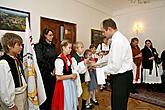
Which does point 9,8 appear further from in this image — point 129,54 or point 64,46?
point 129,54

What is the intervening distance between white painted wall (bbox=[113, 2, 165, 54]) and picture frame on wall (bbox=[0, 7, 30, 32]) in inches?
157

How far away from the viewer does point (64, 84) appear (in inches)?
91.7

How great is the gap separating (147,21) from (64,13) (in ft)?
9.67

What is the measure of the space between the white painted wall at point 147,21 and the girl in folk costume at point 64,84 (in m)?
4.40

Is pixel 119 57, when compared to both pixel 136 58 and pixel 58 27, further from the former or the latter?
pixel 58 27

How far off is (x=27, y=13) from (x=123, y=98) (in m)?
2.88

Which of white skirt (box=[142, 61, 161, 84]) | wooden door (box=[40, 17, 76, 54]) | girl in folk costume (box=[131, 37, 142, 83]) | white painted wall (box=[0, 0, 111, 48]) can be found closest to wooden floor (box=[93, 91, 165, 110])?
girl in folk costume (box=[131, 37, 142, 83])

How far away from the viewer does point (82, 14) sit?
5.62 meters

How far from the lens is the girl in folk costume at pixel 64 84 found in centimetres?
229

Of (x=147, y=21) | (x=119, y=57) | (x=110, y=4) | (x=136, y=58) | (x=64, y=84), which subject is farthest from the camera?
(x=110, y=4)

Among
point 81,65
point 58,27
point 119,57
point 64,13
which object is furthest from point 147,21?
point 119,57

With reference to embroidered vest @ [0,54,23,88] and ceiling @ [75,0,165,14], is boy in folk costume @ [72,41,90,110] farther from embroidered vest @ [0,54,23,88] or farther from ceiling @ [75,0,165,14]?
ceiling @ [75,0,165,14]

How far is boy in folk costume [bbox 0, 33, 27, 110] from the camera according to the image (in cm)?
151

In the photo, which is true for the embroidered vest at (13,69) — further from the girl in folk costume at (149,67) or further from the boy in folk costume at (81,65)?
the girl in folk costume at (149,67)
